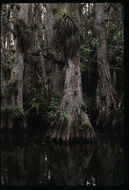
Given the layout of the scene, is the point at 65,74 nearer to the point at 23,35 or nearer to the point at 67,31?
the point at 23,35

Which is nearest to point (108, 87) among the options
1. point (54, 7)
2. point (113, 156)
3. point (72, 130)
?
point (72, 130)

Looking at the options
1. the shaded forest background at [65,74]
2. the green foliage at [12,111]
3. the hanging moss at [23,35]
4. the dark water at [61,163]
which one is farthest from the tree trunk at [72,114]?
the hanging moss at [23,35]

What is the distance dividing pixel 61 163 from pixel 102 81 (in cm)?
551

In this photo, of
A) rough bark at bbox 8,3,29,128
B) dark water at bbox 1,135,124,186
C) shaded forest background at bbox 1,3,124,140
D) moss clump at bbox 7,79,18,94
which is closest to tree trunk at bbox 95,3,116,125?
shaded forest background at bbox 1,3,124,140

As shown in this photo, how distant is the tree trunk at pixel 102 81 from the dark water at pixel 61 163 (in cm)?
259

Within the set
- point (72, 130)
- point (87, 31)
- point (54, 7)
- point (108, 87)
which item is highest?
point (54, 7)

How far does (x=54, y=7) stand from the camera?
1212 cm

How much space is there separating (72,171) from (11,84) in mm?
4721

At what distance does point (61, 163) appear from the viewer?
202 inches

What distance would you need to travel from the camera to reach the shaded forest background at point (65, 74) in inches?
273

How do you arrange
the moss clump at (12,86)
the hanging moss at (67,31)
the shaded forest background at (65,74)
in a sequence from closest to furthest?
the hanging moss at (67,31) < the shaded forest background at (65,74) < the moss clump at (12,86)

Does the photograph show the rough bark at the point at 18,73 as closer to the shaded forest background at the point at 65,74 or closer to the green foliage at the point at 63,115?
the shaded forest background at the point at 65,74

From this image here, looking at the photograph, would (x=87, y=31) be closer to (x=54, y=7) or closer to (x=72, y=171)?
(x=54, y=7)

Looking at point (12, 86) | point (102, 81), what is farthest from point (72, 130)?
point (102, 81)
